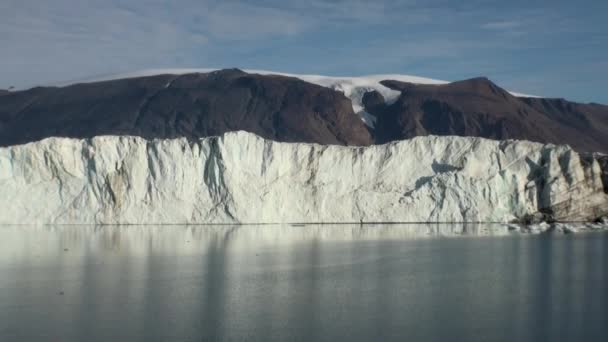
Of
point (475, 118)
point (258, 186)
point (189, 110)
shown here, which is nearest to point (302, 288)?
point (258, 186)

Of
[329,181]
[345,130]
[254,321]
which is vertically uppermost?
[345,130]

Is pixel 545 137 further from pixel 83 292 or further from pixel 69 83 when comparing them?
pixel 83 292

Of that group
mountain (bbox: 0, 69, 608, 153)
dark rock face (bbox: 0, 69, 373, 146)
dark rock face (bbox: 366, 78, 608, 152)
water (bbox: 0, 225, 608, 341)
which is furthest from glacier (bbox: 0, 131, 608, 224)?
dark rock face (bbox: 366, 78, 608, 152)

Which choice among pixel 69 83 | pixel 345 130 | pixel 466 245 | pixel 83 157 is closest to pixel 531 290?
pixel 466 245

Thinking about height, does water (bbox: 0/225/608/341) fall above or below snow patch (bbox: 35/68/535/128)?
below

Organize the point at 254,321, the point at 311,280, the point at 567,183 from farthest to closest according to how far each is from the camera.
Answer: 1. the point at 567,183
2. the point at 311,280
3. the point at 254,321

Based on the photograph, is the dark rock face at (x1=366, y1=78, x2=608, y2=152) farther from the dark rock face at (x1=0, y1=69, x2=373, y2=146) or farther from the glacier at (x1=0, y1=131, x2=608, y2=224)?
the glacier at (x1=0, y1=131, x2=608, y2=224)
